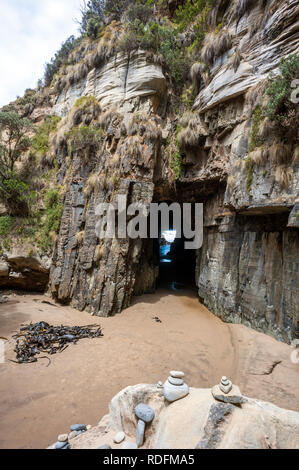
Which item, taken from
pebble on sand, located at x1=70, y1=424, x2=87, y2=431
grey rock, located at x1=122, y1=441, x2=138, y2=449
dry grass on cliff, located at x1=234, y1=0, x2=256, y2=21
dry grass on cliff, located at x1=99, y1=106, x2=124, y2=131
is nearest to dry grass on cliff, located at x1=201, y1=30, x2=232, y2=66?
dry grass on cliff, located at x1=234, y1=0, x2=256, y2=21

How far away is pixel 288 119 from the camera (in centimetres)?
541

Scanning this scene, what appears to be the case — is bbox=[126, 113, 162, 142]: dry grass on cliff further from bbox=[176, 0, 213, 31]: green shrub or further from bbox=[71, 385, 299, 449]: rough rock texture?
bbox=[71, 385, 299, 449]: rough rock texture

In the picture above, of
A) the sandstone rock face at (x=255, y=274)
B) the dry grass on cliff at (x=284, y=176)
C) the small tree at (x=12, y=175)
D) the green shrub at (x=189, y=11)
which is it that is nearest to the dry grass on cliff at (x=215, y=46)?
the green shrub at (x=189, y=11)

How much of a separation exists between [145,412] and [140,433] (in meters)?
0.21

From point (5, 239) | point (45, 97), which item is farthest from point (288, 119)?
point (45, 97)

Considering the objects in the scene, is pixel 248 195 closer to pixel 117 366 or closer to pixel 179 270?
pixel 117 366

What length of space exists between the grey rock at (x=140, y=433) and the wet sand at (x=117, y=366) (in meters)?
1.41

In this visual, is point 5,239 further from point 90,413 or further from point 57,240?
point 90,413

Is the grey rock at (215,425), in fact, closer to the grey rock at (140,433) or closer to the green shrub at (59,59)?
the grey rock at (140,433)

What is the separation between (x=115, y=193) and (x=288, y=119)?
20.8 ft

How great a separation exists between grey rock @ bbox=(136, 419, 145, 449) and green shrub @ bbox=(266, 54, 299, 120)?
7.41 meters

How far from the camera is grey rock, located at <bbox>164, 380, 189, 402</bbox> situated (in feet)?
8.35

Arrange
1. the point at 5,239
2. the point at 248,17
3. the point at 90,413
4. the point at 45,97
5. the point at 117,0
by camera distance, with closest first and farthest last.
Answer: the point at 90,413 → the point at 248,17 → the point at 5,239 → the point at 117,0 → the point at 45,97

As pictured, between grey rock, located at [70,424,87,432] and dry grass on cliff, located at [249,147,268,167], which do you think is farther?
dry grass on cliff, located at [249,147,268,167]
